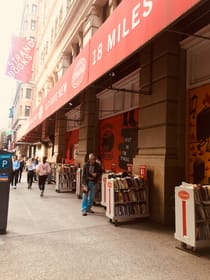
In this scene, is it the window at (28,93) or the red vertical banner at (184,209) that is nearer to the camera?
the red vertical banner at (184,209)

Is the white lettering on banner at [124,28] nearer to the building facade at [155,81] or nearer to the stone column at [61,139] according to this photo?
the building facade at [155,81]

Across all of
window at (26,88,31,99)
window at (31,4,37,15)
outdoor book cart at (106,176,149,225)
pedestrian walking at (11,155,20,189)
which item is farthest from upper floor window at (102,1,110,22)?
window at (31,4,37,15)

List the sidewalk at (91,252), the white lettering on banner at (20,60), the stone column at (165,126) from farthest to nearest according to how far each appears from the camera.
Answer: the white lettering on banner at (20,60) → the stone column at (165,126) → the sidewalk at (91,252)

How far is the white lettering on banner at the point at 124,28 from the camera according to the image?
537cm

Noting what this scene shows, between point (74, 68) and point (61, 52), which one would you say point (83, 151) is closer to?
point (74, 68)

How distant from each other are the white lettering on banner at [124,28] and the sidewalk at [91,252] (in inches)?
173

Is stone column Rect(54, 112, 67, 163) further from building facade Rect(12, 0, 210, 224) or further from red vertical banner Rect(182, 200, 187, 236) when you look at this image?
red vertical banner Rect(182, 200, 187, 236)

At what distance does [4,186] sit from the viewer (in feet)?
21.5

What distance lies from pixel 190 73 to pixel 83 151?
25.7ft

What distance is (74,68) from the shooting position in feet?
34.4

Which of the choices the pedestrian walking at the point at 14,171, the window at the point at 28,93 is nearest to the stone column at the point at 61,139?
the pedestrian walking at the point at 14,171

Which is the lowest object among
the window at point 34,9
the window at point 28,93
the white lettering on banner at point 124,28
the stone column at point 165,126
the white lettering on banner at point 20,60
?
the stone column at point 165,126

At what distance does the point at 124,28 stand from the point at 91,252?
466 cm

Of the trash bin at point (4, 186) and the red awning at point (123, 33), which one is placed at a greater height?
the red awning at point (123, 33)
